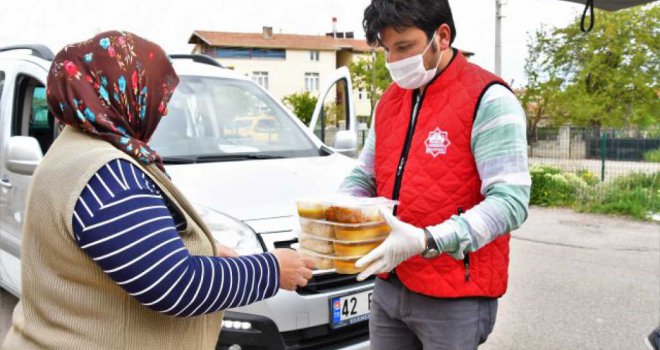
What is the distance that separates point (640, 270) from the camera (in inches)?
245

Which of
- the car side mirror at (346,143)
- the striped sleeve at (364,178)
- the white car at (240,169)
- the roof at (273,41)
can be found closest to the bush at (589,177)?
the white car at (240,169)

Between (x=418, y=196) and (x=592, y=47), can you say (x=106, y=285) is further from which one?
(x=592, y=47)

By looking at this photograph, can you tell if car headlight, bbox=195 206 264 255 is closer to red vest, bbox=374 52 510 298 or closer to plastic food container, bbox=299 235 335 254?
plastic food container, bbox=299 235 335 254

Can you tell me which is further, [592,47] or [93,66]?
[592,47]

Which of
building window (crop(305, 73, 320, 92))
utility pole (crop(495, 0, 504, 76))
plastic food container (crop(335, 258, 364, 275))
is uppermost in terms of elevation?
building window (crop(305, 73, 320, 92))

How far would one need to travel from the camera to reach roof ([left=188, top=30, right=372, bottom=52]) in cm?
5547

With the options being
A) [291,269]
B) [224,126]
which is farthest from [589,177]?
[291,269]

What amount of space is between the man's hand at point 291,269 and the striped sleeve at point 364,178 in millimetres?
672

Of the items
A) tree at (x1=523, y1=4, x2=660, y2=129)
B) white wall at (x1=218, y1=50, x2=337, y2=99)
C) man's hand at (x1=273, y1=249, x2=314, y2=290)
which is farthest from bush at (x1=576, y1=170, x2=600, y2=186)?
white wall at (x1=218, y1=50, x2=337, y2=99)

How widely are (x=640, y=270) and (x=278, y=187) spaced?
4.63 meters

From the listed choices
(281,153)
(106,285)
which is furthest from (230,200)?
(106,285)

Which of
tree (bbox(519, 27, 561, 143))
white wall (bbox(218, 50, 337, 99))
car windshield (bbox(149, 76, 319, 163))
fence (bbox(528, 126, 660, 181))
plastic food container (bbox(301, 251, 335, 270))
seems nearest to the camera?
plastic food container (bbox(301, 251, 335, 270))

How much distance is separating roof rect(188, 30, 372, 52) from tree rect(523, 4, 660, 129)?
2646cm

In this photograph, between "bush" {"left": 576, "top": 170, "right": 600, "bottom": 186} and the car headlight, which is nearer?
the car headlight
